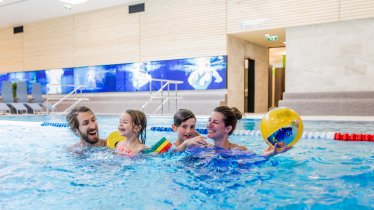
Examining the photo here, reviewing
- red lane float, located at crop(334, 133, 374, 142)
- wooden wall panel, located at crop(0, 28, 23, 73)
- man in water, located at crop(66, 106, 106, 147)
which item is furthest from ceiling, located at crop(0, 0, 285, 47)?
man in water, located at crop(66, 106, 106, 147)

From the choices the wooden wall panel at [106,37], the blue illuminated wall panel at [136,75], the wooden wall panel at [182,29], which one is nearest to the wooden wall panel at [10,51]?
the blue illuminated wall panel at [136,75]

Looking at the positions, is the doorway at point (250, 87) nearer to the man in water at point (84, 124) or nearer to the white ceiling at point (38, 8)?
the white ceiling at point (38, 8)

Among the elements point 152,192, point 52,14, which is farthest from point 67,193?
point 52,14

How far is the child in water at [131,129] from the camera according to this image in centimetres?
279

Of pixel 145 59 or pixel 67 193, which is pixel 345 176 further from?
pixel 145 59

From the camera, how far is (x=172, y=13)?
1352cm

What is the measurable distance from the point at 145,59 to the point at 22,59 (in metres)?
7.95

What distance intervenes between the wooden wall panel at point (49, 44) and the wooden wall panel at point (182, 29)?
4349mm

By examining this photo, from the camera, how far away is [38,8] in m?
15.0

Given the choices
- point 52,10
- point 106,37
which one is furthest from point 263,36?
point 52,10

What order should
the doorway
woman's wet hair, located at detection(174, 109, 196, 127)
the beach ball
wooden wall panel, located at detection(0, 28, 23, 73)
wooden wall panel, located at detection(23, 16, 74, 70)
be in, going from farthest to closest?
wooden wall panel, located at detection(0, 28, 23, 73) < wooden wall panel, located at detection(23, 16, 74, 70) < the doorway < woman's wet hair, located at detection(174, 109, 196, 127) < the beach ball

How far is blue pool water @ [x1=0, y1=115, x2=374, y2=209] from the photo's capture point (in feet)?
5.70

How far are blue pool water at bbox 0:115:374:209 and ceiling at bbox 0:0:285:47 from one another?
10177 mm

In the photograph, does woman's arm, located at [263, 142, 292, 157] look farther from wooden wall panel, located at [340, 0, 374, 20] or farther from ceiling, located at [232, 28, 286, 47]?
ceiling, located at [232, 28, 286, 47]
